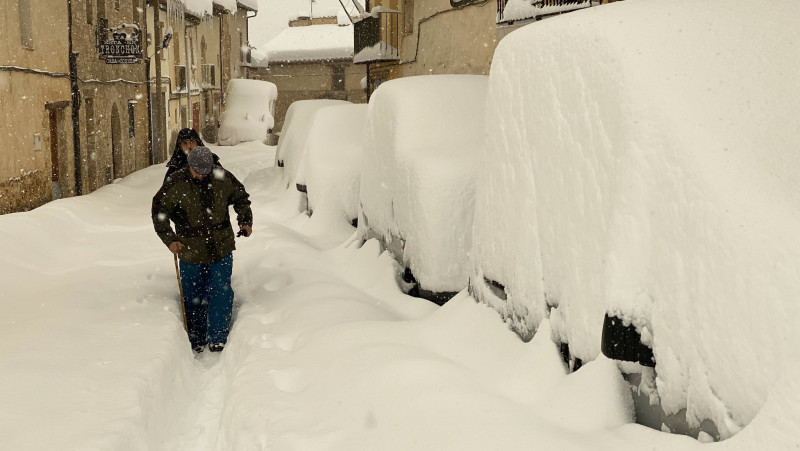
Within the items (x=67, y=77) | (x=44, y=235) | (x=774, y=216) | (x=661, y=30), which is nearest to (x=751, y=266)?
(x=774, y=216)

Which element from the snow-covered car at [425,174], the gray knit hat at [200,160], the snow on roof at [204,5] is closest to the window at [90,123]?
the snow on roof at [204,5]

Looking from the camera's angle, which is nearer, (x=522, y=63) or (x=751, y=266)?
(x=751, y=266)

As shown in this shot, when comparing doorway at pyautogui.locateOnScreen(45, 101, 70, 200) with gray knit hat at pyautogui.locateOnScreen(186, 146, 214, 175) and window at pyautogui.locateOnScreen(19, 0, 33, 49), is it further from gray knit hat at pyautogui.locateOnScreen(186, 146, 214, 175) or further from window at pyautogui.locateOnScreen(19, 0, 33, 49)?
gray knit hat at pyautogui.locateOnScreen(186, 146, 214, 175)

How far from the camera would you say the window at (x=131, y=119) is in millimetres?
20859

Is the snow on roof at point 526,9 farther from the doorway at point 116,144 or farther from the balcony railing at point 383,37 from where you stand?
the doorway at point 116,144

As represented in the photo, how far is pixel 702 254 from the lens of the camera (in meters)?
2.34

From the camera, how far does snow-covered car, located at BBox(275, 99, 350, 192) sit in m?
12.0

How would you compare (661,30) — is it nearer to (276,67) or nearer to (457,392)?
(457,392)

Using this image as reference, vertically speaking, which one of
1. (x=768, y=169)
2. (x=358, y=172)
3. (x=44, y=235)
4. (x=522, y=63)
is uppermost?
(x=522, y=63)

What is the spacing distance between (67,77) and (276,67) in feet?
108

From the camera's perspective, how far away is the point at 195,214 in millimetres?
6020

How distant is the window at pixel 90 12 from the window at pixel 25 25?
382 centimetres

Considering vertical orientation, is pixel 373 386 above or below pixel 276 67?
below

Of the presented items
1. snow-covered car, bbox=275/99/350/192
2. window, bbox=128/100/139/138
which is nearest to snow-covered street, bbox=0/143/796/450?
snow-covered car, bbox=275/99/350/192
